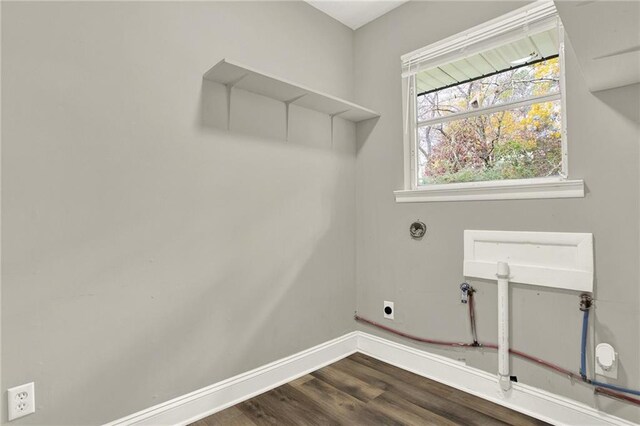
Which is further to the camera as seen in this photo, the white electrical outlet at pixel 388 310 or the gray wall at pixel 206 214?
the white electrical outlet at pixel 388 310

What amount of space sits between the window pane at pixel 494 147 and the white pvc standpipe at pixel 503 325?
1.95 ft

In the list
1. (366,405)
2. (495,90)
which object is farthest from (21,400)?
(495,90)

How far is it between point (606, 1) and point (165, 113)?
177 cm

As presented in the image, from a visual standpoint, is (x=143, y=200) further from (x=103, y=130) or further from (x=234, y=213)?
(x=234, y=213)

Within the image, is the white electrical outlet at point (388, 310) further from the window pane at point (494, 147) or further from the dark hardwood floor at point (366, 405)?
the window pane at point (494, 147)

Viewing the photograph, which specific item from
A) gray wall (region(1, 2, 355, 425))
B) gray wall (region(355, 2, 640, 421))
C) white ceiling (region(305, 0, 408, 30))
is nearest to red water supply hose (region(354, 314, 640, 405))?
gray wall (region(355, 2, 640, 421))

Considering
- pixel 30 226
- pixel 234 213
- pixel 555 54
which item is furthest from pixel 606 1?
pixel 30 226

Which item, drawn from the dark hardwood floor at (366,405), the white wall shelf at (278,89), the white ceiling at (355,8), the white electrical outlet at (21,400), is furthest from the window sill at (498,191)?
the white electrical outlet at (21,400)

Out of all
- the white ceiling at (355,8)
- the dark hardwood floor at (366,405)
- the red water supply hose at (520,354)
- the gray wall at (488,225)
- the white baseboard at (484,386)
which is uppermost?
the white ceiling at (355,8)

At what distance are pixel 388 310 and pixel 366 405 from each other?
0.75m

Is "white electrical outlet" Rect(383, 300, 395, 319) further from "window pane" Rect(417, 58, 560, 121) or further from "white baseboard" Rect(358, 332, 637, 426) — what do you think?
"window pane" Rect(417, 58, 560, 121)

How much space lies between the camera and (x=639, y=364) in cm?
149

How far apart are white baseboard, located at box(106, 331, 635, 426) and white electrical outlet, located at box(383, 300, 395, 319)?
0.63 feet

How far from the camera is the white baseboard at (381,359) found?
1.60 m
